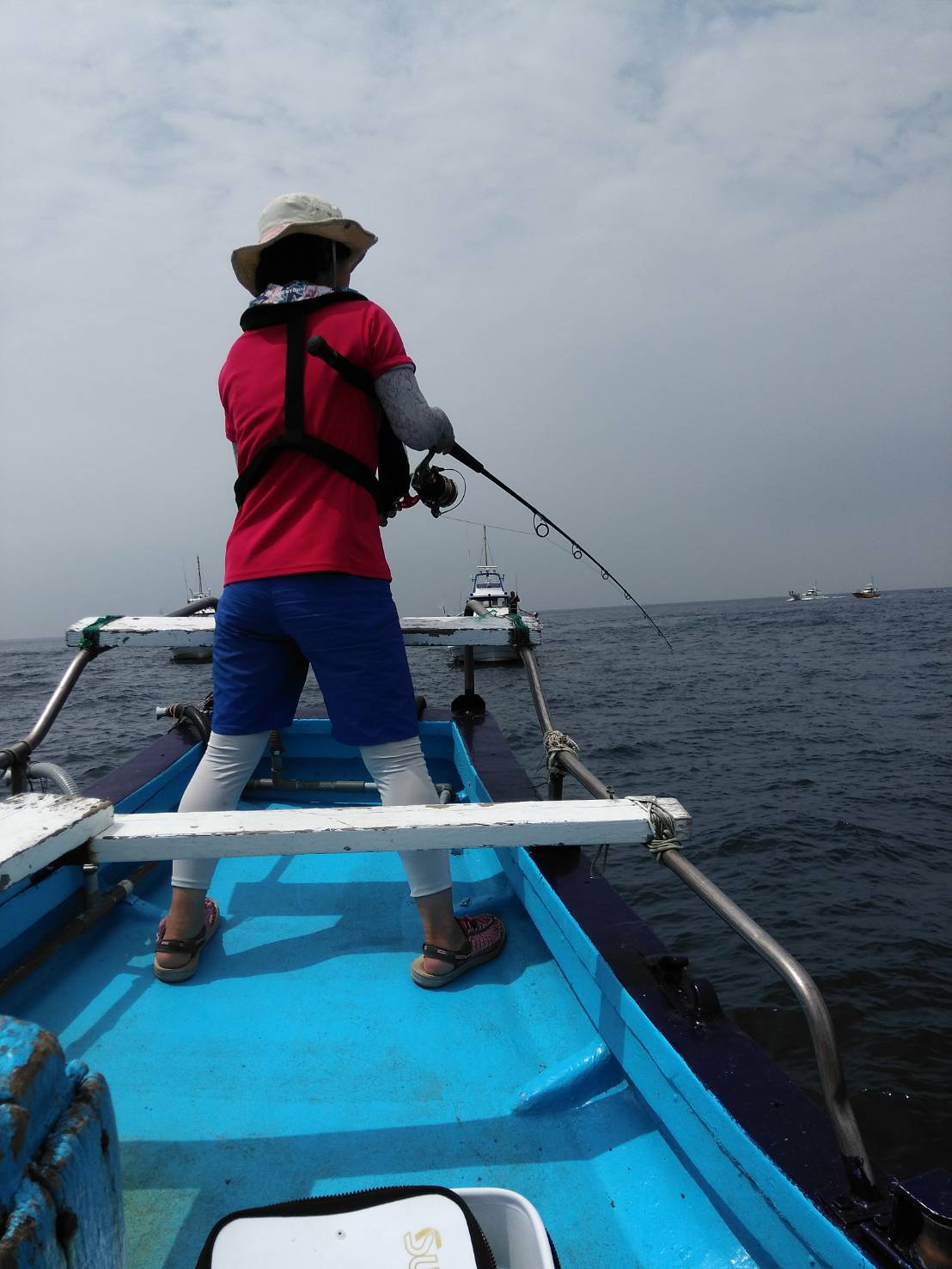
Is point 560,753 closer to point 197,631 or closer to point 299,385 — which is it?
point 299,385

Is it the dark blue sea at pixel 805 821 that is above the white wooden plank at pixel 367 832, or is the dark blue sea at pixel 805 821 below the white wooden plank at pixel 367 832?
below

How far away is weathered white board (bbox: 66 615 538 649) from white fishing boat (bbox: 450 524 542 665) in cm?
7

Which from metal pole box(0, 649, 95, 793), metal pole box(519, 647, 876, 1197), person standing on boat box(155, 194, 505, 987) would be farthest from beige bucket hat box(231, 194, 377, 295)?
metal pole box(519, 647, 876, 1197)

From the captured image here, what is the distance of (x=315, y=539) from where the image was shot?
1874 millimetres

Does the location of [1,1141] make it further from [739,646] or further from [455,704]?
[739,646]

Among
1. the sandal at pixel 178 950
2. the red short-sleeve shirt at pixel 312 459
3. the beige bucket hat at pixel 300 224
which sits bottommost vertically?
the sandal at pixel 178 950

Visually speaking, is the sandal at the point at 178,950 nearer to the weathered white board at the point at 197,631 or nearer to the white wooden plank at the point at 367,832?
the white wooden plank at the point at 367,832

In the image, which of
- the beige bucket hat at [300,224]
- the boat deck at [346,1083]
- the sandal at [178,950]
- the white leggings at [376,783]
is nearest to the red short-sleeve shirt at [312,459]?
the beige bucket hat at [300,224]

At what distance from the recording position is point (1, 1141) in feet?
1.99

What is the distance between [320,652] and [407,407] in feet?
2.29

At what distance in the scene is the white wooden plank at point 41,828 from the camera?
1269 mm

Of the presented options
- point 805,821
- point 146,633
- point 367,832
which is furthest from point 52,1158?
point 805,821

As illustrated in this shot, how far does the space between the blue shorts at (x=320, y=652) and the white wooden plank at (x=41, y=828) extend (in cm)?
55

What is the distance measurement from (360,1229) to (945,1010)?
532cm
